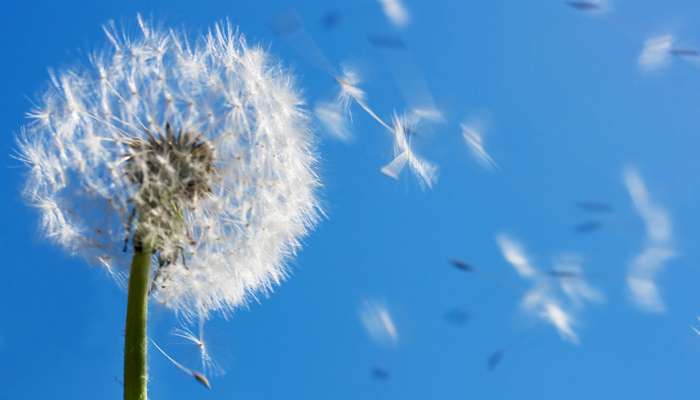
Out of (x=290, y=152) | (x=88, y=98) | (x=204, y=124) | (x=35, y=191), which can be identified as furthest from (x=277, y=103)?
(x=35, y=191)

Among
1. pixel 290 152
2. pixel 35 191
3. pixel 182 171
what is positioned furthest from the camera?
pixel 290 152

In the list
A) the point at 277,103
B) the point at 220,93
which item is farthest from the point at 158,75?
the point at 277,103

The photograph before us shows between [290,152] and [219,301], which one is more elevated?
[290,152]

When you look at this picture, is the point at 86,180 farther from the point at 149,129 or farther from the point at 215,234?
the point at 215,234

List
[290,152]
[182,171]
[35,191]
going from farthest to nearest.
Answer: [290,152], [35,191], [182,171]

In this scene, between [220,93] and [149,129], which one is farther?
[220,93]

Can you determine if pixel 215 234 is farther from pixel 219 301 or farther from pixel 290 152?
pixel 290 152

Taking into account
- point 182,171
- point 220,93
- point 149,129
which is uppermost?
point 220,93
